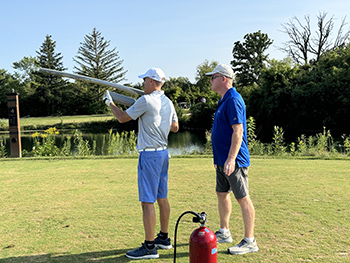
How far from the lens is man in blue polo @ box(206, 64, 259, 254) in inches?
147

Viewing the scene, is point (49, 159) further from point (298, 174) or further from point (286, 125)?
point (286, 125)

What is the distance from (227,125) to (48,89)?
64436mm

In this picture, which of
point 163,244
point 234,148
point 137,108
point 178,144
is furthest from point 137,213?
point 178,144

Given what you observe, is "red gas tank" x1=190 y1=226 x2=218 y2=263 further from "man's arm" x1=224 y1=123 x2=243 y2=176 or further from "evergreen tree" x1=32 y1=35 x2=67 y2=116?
"evergreen tree" x1=32 y1=35 x2=67 y2=116

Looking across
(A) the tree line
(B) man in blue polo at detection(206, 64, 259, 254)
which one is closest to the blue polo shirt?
(B) man in blue polo at detection(206, 64, 259, 254)

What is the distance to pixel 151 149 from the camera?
386 cm

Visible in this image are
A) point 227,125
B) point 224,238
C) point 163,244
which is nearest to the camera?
point 227,125

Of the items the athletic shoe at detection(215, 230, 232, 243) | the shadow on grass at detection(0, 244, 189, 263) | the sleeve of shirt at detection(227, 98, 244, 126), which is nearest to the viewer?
the shadow on grass at detection(0, 244, 189, 263)

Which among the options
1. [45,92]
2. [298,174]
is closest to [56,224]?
[298,174]

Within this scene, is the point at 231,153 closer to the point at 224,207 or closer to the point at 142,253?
the point at 224,207

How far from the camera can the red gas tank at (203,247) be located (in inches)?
124

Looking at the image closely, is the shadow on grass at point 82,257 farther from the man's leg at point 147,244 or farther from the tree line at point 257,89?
the tree line at point 257,89

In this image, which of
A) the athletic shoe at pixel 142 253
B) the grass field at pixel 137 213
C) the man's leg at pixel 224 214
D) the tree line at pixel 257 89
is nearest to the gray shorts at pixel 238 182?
the man's leg at pixel 224 214

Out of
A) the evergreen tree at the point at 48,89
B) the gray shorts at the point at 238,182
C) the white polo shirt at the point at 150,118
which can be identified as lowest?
the gray shorts at the point at 238,182
